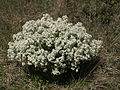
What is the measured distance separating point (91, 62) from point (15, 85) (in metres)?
1.01

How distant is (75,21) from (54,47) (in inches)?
47.6

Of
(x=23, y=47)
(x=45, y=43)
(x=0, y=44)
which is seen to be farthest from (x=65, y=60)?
(x=0, y=44)

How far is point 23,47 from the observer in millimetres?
3020

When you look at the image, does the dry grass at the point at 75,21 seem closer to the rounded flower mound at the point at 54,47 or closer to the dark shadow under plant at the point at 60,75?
the dark shadow under plant at the point at 60,75

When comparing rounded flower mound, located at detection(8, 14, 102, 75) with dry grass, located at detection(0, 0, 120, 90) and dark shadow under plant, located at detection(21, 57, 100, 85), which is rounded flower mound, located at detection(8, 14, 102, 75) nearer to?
dark shadow under plant, located at detection(21, 57, 100, 85)

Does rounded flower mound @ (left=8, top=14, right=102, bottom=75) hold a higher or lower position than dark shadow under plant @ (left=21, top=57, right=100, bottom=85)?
higher

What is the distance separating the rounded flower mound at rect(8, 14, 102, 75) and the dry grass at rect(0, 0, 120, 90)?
8.7 inches

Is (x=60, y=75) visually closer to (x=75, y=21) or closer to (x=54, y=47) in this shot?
(x=54, y=47)

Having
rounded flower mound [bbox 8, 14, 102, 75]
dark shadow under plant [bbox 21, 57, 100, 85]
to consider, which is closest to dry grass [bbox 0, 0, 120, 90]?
dark shadow under plant [bbox 21, 57, 100, 85]

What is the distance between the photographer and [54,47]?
3.06 metres

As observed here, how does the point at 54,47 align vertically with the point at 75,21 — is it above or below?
below

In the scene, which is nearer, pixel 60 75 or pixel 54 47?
pixel 54 47

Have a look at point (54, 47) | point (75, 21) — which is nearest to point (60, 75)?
point (54, 47)

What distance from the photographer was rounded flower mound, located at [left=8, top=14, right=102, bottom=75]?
2902 millimetres
